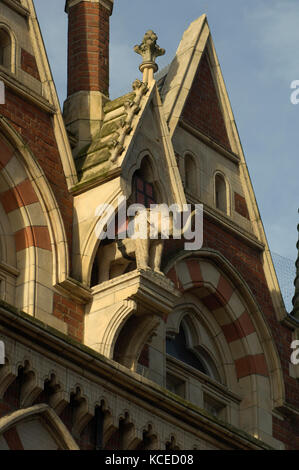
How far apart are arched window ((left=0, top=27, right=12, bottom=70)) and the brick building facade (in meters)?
0.04

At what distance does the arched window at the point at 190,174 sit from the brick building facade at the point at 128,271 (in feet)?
0.10

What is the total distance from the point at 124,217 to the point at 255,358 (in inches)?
169

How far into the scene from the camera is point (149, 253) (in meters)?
21.4

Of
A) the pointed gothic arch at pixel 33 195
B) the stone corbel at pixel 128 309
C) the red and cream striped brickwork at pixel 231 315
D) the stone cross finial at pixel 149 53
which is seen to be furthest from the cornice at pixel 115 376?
the stone cross finial at pixel 149 53

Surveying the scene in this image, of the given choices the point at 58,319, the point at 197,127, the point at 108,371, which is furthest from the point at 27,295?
the point at 197,127

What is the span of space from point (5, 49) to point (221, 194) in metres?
5.39

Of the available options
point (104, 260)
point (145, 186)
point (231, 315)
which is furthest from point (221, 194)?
point (104, 260)

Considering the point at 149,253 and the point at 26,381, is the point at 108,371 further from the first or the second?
the point at 149,253

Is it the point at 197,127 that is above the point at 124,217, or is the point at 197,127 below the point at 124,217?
above

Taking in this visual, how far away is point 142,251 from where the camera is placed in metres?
21.1

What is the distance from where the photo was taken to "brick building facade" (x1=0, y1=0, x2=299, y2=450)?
1925cm

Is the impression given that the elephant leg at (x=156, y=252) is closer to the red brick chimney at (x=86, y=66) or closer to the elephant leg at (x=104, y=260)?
the elephant leg at (x=104, y=260)

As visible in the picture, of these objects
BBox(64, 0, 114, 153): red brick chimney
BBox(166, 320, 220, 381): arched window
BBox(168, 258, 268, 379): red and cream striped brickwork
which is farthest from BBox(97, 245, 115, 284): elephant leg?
BBox(168, 258, 268, 379): red and cream striped brickwork

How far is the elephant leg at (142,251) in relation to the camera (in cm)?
2095
